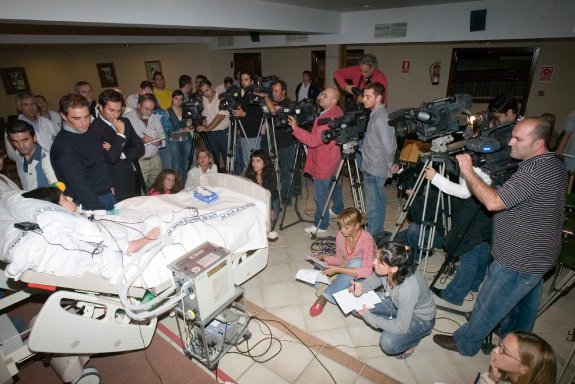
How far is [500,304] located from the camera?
2027 mm

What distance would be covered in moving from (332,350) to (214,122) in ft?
11.8

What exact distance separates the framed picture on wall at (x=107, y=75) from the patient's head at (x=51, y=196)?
948 cm

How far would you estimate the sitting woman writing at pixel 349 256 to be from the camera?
250 cm

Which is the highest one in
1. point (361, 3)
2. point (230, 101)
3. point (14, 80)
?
point (361, 3)

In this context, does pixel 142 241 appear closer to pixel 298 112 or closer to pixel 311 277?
pixel 311 277

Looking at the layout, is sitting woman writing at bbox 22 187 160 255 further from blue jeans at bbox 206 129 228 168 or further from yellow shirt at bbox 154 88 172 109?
yellow shirt at bbox 154 88 172 109

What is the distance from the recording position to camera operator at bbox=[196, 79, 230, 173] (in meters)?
4.72

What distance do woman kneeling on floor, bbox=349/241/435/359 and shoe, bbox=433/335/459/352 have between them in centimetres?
23

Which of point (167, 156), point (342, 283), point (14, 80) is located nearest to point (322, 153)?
point (342, 283)

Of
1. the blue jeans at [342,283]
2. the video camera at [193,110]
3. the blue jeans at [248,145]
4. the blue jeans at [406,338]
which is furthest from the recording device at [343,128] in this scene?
the video camera at [193,110]

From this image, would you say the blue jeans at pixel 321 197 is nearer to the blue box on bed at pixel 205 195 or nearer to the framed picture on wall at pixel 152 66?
the blue box on bed at pixel 205 195

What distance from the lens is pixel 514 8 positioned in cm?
415

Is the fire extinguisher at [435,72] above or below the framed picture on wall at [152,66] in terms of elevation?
below

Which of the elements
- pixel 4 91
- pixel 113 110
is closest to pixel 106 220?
pixel 113 110
